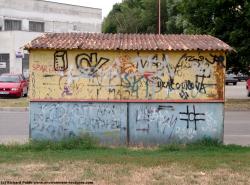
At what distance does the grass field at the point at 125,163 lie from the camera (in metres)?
8.38

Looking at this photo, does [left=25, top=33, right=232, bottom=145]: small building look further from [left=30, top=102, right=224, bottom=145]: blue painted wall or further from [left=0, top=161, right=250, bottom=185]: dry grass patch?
[left=0, top=161, right=250, bottom=185]: dry grass patch

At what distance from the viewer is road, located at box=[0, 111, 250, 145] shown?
46.9 ft

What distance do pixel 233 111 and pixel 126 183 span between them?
15.9 meters

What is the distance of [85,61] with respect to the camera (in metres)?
12.3

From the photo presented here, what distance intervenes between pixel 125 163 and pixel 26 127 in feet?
26.7

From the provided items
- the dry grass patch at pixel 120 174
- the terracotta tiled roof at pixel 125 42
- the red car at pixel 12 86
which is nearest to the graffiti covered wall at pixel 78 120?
the terracotta tiled roof at pixel 125 42

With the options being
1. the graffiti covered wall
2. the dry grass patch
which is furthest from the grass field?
the graffiti covered wall

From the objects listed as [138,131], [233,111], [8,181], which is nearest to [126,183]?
[8,181]

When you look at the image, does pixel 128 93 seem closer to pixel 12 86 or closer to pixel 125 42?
pixel 125 42

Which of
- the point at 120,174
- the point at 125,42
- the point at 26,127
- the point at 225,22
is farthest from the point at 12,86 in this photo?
the point at 120,174

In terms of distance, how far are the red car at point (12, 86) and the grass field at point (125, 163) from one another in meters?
19.1

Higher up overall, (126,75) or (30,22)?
(30,22)

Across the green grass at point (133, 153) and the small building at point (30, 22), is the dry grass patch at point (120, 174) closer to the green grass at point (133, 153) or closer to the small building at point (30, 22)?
the green grass at point (133, 153)

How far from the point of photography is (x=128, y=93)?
1238 centimetres
